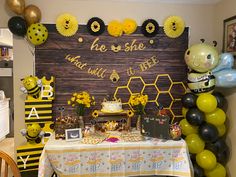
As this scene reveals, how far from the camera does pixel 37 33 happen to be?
8.32 feet

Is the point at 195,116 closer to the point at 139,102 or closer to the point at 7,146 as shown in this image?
the point at 139,102

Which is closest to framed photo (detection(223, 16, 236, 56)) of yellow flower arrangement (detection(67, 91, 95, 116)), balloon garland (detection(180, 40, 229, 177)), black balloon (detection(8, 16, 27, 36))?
balloon garland (detection(180, 40, 229, 177))

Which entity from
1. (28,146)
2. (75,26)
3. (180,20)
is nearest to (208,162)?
(180,20)

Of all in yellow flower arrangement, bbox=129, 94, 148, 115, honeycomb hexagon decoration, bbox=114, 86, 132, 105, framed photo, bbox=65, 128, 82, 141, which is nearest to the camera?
framed photo, bbox=65, 128, 82, 141

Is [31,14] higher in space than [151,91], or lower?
higher

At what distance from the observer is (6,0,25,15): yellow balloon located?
249 centimetres

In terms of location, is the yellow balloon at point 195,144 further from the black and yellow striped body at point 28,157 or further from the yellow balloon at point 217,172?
the black and yellow striped body at point 28,157

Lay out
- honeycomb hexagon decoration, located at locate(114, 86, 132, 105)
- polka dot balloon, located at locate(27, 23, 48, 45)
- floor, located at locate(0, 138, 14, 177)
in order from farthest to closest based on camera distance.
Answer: floor, located at locate(0, 138, 14, 177) → honeycomb hexagon decoration, located at locate(114, 86, 132, 105) → polka dot balloon, located at locate(27, 23, 48, 45)

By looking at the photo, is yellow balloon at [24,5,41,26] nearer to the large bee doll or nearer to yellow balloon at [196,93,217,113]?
the large bee doll

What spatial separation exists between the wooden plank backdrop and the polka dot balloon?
0.12m

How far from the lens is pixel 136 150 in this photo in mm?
2293

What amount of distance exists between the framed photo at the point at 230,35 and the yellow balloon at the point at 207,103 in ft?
1.94

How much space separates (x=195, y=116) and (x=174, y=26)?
116 centimetres

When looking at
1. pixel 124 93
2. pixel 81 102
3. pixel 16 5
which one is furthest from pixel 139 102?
pixel 16 5
